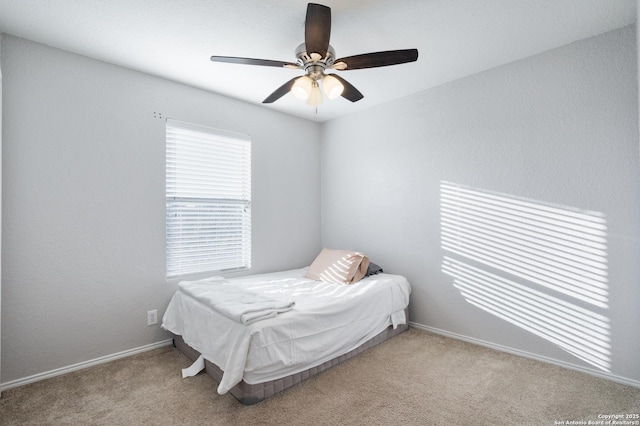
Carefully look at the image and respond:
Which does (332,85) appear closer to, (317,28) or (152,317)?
(317,28)

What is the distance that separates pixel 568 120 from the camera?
2.46m

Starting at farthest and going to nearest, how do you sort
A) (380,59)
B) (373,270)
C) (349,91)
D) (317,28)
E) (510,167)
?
(373,270) < (510,167) < (349,91) < (380,59) < (317,28)

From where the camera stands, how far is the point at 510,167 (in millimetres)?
2736

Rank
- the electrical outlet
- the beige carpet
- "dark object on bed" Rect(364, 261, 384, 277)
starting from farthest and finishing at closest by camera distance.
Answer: "dark object on bed" Rect(364, 261, 384, 277) < the electrical outlet < the beige carpet

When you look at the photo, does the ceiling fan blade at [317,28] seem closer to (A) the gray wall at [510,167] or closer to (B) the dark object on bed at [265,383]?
(A) the gray wall at [510,167]

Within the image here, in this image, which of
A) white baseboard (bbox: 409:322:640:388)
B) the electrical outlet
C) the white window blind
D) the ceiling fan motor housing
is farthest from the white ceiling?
white baseboard (bbox: 409:322:640:388)

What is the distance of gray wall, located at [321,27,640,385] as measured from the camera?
224cm

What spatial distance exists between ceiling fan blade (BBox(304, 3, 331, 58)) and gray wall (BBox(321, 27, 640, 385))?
5.81ft

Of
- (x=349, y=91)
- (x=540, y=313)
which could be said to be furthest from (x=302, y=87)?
(x=540, y=313)

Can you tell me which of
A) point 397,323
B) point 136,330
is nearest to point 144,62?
point 136,330

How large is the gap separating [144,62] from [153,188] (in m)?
1.06

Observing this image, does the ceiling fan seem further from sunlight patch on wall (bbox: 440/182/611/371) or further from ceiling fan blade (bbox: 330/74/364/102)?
sunlight patch on wall (bbox: 440/182/611/371)

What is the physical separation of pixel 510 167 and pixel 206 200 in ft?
9.32

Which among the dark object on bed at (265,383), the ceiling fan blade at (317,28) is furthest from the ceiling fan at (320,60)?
the dark object on bed at (265,383)
